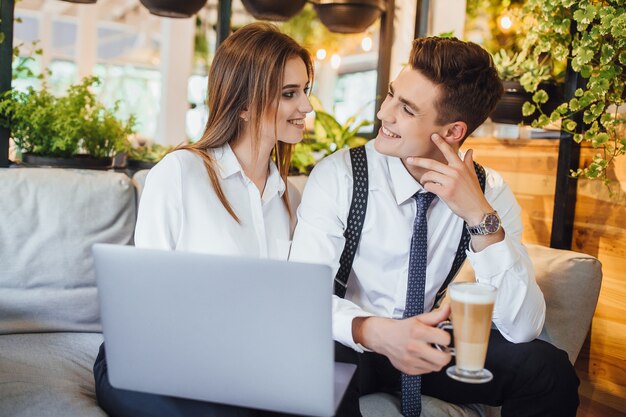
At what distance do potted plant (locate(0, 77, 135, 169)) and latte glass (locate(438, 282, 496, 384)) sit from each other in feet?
5.50

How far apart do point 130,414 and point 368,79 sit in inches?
242

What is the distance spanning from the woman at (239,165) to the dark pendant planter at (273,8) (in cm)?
73

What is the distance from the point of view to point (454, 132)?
1.90 metres

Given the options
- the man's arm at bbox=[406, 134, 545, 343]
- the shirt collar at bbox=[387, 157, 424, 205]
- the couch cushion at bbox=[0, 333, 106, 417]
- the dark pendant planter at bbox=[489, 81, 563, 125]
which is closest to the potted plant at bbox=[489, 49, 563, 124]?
the dark pendant planter at bbox=[489, 81, 563, 125]

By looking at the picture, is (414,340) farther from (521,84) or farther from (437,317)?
(521,84)

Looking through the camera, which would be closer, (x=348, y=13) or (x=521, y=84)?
(x=521, y=84)

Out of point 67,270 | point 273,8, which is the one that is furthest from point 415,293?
point 273,8

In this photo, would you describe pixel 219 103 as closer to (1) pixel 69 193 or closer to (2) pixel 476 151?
(1) pixel 69 193

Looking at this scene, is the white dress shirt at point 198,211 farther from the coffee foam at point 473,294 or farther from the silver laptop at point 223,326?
the coffee foam at point 473,294

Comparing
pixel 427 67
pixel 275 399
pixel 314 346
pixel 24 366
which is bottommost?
pixel 24 366

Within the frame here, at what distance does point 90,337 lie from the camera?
215cm

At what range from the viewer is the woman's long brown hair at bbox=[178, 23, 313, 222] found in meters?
1.86

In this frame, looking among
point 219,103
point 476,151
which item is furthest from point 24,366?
point 476,151

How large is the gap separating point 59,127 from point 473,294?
1.73 metres
